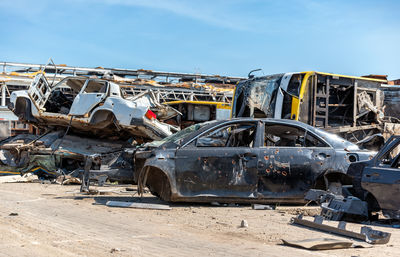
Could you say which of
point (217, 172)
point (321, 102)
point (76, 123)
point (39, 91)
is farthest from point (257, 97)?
point (39, 91)

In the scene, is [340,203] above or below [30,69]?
below

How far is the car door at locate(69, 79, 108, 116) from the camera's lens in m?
13.2

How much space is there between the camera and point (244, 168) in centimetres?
788

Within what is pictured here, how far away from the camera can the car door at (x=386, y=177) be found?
21.5 ft

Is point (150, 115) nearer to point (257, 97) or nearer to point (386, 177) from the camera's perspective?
point (257, 97)

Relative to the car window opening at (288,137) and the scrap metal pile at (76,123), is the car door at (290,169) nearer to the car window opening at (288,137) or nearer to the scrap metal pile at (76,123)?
the car window opening at (288,137)

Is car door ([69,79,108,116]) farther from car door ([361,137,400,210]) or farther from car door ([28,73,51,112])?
car door ([361,137,400,210])

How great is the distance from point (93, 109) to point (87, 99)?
1.14ft

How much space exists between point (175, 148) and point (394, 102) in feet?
34.2

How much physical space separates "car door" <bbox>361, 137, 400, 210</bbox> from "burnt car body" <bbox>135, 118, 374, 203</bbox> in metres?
1.13

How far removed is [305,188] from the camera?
7922mm

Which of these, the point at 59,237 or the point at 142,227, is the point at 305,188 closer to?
the point at 142,227

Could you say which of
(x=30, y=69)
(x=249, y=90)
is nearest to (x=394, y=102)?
(x=249, y=90)

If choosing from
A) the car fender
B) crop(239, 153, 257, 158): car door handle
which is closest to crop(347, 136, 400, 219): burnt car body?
crop(239, 153, 257, 158): car door handle
